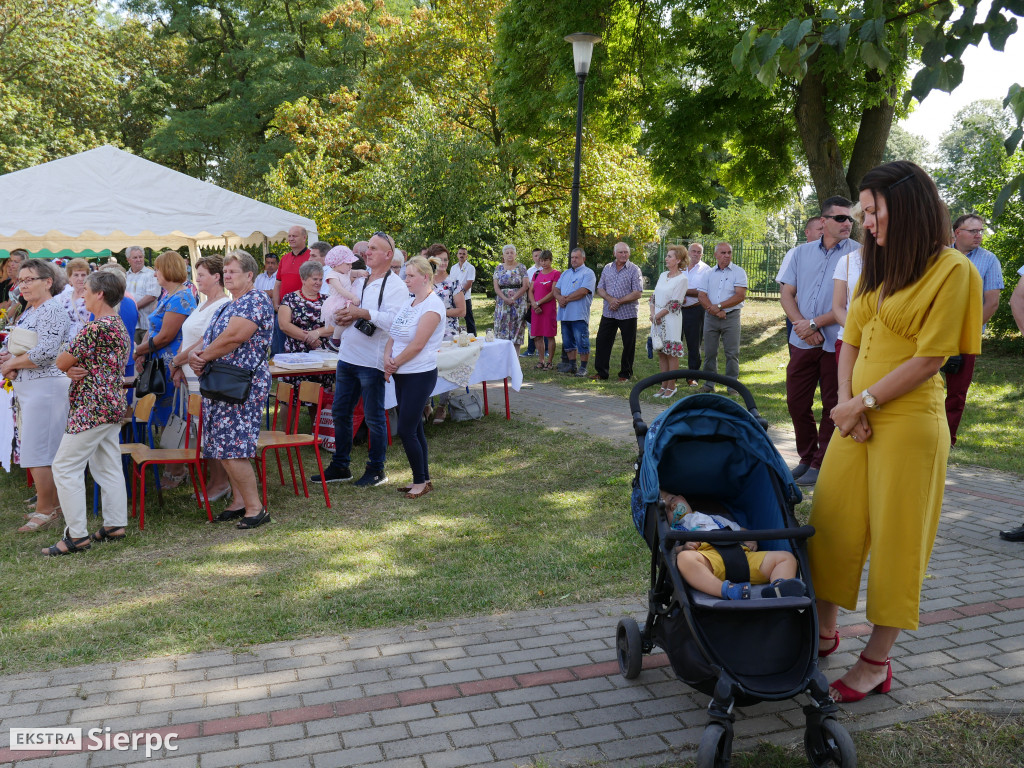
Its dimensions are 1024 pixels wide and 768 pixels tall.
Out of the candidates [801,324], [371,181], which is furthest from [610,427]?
[371,181]

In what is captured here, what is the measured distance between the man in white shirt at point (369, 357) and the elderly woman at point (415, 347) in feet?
0.74

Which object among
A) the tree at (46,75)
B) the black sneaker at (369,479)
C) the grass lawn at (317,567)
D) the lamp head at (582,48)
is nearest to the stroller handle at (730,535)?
the grass lawn at (317,567)

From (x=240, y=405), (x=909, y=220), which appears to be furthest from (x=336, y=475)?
(x=909, y=220)

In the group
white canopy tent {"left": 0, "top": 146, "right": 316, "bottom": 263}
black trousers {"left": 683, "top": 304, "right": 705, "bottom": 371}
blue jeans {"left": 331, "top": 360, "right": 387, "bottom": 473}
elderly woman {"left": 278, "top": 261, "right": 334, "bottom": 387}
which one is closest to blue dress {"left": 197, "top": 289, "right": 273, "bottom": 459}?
blue jeans {"left": 331, "top": 360, "right": 387, "bottom": 473}

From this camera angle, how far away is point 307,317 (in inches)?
357

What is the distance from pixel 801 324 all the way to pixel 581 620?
355 cm

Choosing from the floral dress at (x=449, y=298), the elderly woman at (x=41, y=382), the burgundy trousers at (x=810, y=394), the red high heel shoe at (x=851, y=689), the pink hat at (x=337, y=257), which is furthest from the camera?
the floral dress at (x=449, y=298)

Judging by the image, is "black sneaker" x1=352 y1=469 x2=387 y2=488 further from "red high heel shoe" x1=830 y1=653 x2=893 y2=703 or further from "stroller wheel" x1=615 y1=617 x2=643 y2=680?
Answer: "red high heel shoe" x1=830 y1=653 x2=893 y2=703

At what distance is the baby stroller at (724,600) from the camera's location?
3.00 metres

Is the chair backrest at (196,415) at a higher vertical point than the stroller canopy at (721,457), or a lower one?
lower

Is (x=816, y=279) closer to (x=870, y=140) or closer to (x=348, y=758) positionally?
(x=348, y=758)

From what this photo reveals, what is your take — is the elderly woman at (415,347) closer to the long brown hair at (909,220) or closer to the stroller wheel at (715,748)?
the long brown hair at (909,220)

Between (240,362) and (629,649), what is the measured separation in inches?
149

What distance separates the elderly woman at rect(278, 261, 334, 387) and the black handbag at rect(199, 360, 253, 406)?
9.13ft
